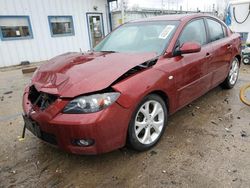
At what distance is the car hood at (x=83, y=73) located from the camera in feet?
7.52

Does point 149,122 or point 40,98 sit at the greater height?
point 40,98

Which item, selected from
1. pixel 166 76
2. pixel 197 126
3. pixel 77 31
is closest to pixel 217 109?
pixel 197 126

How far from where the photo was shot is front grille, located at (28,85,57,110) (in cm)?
236

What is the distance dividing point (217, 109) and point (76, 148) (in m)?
2.67

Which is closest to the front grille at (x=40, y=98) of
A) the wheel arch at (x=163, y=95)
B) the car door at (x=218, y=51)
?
the wheel arch at (x=163, y=95)

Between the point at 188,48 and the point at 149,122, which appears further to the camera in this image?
the point at 188,48

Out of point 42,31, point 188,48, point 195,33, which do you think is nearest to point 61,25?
point 42,31

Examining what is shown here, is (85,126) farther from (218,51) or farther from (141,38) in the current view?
(218,51)

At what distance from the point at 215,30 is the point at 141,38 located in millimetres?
1641

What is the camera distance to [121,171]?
8.16 ft

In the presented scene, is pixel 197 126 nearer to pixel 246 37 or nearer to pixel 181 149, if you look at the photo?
pixel 181 149

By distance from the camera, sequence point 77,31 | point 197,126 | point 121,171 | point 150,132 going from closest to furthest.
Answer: point 121,171, point 150,132, point 197,126, point 77,31

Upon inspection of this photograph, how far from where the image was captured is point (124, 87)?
234cm

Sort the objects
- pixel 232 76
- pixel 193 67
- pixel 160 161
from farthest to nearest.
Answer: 1. pixel 232 76
2. pixel 193 67
3. pixel 160 161
